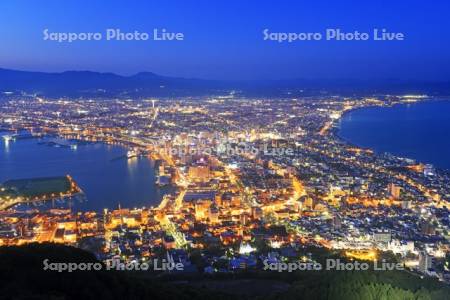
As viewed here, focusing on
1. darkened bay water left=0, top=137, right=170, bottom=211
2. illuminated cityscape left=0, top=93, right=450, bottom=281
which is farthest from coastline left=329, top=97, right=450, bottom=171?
darkened bay water left=0, top=137, right=170, bottom=211

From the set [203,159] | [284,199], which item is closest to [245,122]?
[203,159]

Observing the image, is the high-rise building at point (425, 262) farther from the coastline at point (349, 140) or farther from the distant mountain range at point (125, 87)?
the distant mountain range at point (125, 87)

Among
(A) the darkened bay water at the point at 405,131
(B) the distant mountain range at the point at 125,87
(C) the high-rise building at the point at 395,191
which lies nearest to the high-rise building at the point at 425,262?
(C) the high-rise building at the point at 395,191

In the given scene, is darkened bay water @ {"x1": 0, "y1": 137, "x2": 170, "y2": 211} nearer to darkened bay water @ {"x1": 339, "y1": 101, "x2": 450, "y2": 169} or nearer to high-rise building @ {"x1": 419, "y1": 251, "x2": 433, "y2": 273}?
high-rise building @ {"x1": 419, "y1": 251, "x2": 433, "y2": 273}

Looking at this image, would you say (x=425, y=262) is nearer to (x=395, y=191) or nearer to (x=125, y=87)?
(x=395, y=191)

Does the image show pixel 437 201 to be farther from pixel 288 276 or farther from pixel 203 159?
pixel 203 159
